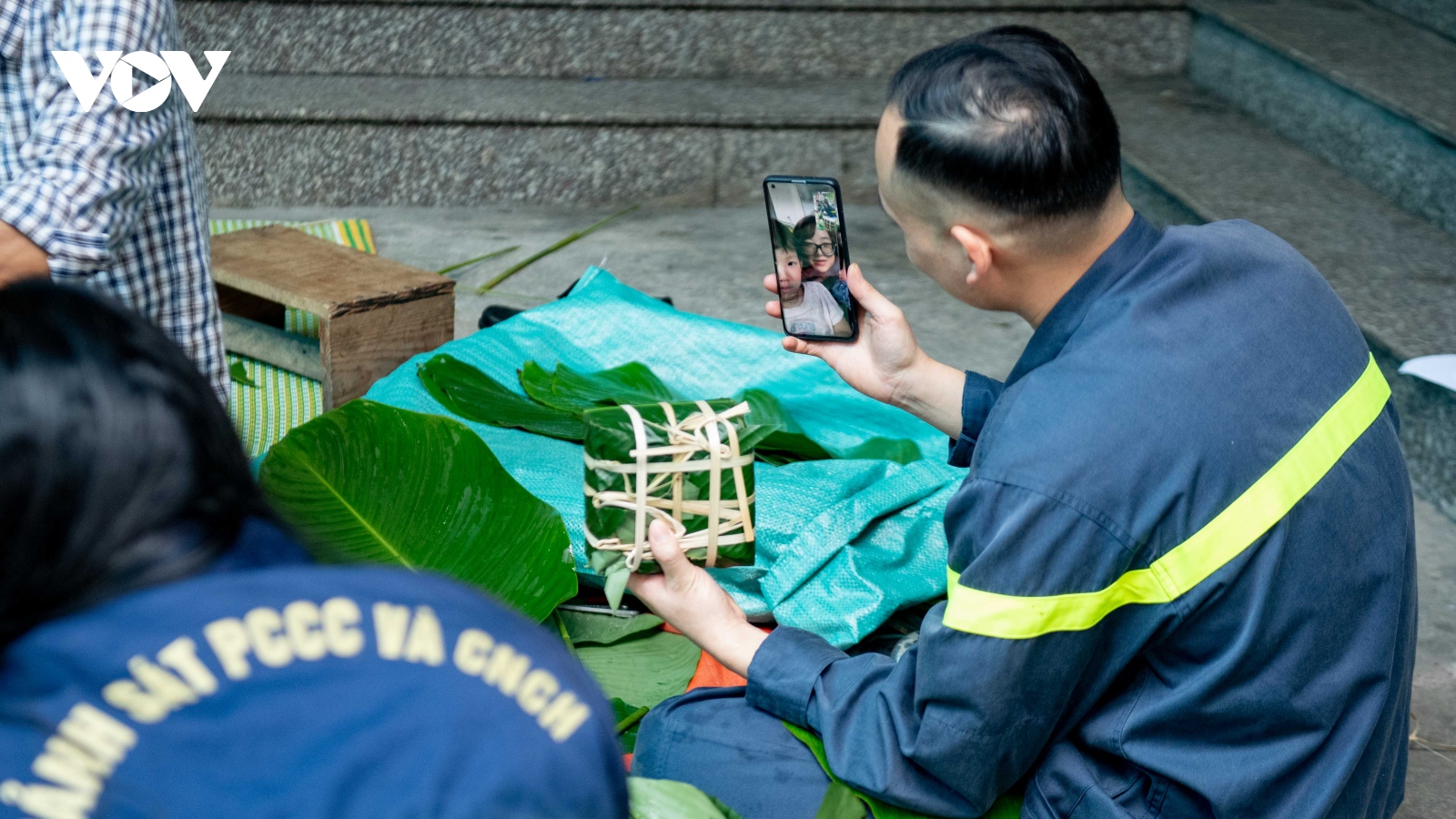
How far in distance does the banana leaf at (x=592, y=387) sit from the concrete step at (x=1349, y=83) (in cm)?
198

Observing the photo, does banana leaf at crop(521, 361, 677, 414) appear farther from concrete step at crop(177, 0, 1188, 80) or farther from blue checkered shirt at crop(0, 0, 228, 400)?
concrete step at crop(177, 0, 1188, 80)

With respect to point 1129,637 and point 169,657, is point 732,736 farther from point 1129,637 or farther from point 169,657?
point 169,657

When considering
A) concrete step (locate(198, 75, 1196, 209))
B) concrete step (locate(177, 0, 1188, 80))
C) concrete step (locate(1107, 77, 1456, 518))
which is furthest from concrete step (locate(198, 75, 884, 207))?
concrete step (locate(1107, 77, 1456, 518))

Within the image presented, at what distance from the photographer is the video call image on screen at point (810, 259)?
5.22ft

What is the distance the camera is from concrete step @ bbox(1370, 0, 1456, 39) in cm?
373

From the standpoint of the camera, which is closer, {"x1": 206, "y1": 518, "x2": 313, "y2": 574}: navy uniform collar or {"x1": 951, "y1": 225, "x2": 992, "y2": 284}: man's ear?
{"x1": 206, "y1": 518, "x2": 313, "y2": 574}: navy uniform collar

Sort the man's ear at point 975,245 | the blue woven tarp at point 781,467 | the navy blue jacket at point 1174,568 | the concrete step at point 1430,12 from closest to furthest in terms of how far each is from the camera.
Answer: the navy blue jacket at point 1174,568, the man's ear at point 975,245, the blue woven tarp at point 781,467, the concrete step at point 1430,12

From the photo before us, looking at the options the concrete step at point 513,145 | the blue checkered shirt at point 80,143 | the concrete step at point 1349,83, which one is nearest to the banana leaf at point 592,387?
the blue checkered shirt at point 80,143

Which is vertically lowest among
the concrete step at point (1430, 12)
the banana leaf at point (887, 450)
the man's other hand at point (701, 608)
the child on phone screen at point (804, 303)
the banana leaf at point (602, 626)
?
the banana leaf at point (602, 626)

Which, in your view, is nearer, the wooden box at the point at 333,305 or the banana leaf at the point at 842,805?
the banana leaf at the point at 842,805

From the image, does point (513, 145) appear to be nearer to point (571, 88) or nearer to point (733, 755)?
point (571, 88)

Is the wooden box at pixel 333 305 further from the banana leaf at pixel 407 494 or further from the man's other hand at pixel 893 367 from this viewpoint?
the man's other hand at pixel 893 367

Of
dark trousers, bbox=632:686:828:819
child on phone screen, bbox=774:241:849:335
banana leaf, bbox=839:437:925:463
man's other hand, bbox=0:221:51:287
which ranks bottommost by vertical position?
banana leaf, bbox=839:437:925:463

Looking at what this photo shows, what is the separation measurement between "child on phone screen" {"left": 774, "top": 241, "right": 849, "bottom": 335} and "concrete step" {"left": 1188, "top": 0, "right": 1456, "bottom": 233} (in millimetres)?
2047
